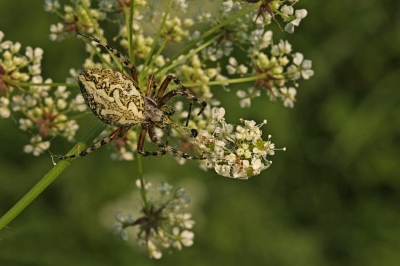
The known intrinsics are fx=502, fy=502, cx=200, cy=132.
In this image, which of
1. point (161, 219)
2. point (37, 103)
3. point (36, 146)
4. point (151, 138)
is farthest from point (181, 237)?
point (37, 103)

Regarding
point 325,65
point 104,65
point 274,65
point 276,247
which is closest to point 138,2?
point 104,65

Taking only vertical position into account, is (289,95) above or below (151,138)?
above

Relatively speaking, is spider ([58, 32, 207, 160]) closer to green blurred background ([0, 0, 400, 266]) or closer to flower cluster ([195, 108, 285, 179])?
flower cluster ([195, 108, 285, 179])

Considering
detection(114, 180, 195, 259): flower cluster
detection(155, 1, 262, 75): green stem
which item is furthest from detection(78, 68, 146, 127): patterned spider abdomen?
detection(114, 180, 195, 259): flower cluster

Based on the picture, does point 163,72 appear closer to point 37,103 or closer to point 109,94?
point 109,94

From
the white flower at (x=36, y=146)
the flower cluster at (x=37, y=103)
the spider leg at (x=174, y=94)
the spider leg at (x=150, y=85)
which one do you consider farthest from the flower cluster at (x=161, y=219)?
the white flower at (x=36, y=146)

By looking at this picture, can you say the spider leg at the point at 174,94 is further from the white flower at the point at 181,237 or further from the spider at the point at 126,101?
the white flower at the point at 181,237
